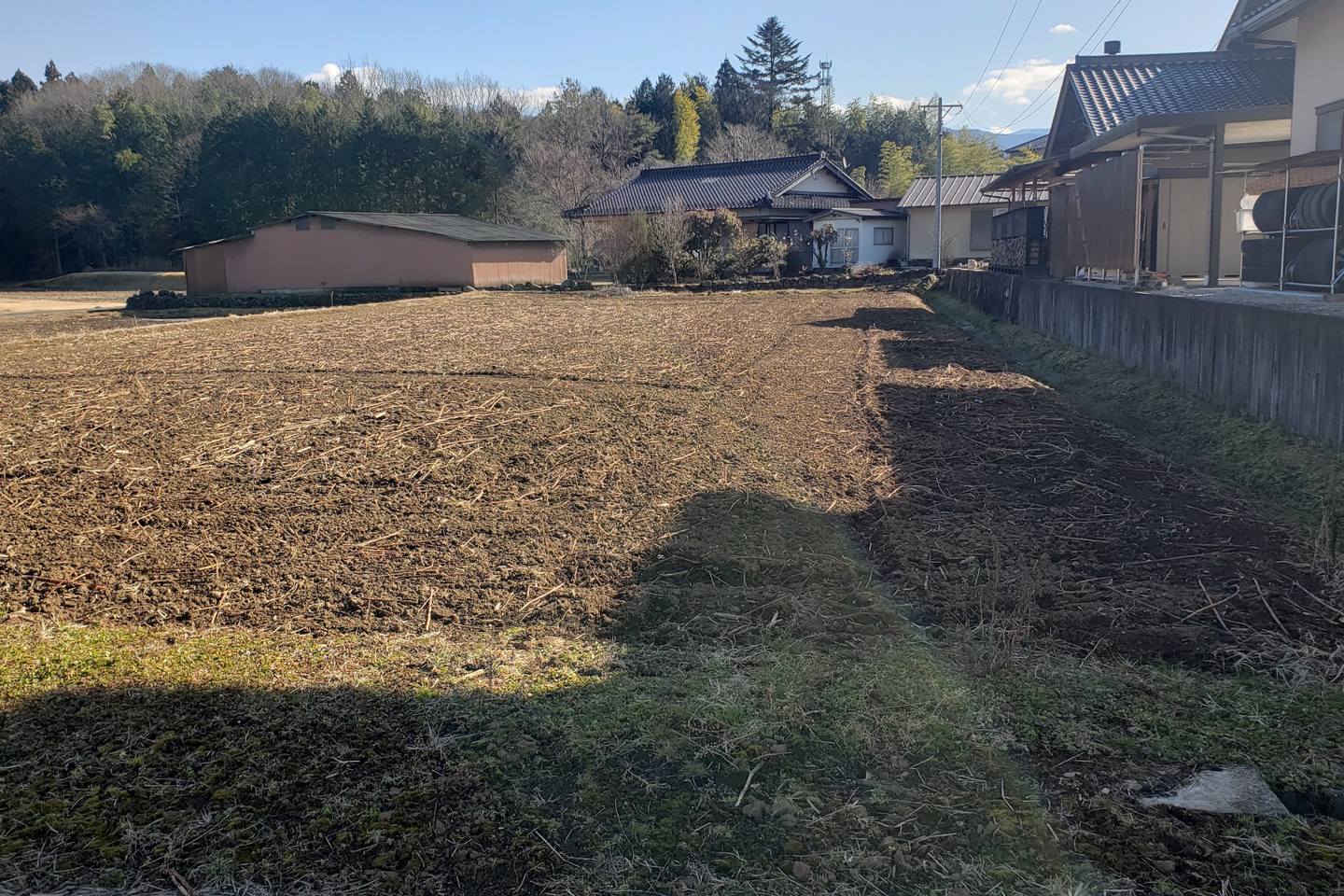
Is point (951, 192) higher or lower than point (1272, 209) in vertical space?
higher

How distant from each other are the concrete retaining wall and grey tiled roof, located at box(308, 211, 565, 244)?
22.8m

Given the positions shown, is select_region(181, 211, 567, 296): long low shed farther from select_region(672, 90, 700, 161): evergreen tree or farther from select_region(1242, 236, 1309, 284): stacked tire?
select_region(672, 90, 700, 161): evergreen tree

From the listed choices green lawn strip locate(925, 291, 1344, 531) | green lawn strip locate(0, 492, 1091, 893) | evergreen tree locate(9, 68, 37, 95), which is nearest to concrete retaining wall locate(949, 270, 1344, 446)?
green lawn strip locate(925, 291, 1344, 531)

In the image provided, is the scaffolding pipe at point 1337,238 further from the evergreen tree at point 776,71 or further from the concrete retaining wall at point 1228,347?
the evergreen tree at point 776,71

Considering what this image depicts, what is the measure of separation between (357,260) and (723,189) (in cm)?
1603

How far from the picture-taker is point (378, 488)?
682cm

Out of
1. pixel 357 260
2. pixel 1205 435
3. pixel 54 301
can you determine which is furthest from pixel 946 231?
pixel 1205 435

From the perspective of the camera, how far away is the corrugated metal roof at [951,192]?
4314 cm

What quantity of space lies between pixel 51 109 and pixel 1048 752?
68.9m

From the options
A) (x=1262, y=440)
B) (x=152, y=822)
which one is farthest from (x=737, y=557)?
(x=1262, y=440)

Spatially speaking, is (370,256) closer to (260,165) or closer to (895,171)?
(260,165)

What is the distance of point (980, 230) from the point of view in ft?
144

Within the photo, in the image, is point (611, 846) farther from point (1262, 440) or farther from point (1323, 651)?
point (1262, 440)

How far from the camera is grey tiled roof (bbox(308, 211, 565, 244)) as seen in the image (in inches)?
1323
